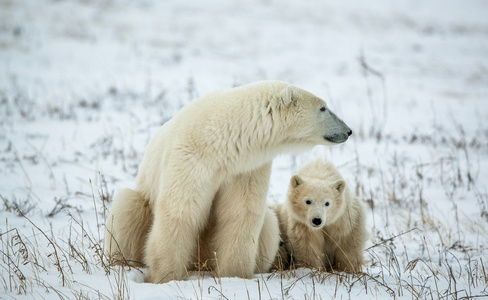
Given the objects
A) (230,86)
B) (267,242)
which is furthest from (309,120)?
(230,86)

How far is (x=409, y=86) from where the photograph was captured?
16.5 meters

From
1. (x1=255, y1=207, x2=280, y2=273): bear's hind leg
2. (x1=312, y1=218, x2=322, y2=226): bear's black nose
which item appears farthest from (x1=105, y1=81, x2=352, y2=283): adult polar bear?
(x1=312, y1=218, x2=322, y2=226): bear's black nose

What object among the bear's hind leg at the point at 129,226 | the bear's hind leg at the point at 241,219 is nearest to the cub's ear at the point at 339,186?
the bear's hind leg at the point at 241,219

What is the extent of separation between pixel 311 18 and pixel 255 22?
5034mm

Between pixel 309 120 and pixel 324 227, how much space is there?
1379mm

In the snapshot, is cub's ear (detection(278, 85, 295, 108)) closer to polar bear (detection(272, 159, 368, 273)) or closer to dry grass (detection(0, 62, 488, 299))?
polar bear (detection(272, 159, 368, 273))

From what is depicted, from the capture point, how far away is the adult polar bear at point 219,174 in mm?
3875

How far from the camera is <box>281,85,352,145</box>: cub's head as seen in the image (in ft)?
13.5

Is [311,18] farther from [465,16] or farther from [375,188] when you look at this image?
[375,188]

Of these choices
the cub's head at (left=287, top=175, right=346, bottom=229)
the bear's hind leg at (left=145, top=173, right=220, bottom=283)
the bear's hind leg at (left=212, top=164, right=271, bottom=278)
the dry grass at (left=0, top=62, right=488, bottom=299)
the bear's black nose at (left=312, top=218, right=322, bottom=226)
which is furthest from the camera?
the cub's head at (left=287, top=175, right=346, bottom=229)

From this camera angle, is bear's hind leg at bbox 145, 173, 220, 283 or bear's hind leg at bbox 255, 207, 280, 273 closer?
bear's hind leg at bbox 145, 173, 220, 283

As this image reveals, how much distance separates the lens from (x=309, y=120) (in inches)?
164

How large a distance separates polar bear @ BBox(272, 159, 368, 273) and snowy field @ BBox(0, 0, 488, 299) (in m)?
0.33

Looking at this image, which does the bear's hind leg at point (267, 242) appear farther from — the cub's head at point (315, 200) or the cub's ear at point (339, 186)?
the cub's ear at point (339, 186)
